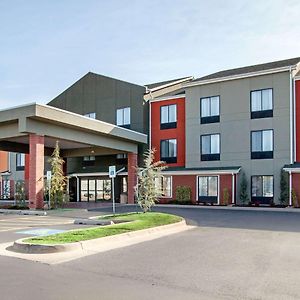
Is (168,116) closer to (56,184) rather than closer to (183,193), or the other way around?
(183,193)

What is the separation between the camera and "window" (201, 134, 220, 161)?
32.2 meters

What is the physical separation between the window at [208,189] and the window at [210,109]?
4672 mm

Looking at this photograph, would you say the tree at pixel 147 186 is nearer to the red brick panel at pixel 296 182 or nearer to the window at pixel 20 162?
the red brick panel at pixel 296 182

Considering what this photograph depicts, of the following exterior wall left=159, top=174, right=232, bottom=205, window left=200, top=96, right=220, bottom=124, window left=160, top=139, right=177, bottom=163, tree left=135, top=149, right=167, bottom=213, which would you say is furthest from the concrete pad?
window left=160, top=139, right=177, bottom=163

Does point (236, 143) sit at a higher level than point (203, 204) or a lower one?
higher

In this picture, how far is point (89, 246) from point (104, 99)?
2874cm

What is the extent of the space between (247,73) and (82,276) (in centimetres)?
2605

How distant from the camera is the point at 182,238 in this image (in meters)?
13.2

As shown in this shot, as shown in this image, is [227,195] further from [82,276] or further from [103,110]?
[82,276]

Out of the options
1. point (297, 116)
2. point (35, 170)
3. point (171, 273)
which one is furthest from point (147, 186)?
point (297, 116)

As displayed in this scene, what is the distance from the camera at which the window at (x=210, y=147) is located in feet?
106

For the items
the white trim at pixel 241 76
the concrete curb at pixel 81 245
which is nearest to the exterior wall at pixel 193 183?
the white trim at pixel 241 76

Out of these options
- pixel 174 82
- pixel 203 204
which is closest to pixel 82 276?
pixel 203 204

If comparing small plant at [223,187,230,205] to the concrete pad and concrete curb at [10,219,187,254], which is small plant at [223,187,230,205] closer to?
the concrete pad
